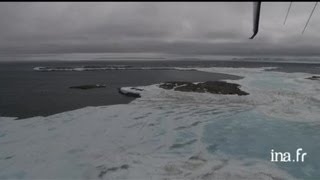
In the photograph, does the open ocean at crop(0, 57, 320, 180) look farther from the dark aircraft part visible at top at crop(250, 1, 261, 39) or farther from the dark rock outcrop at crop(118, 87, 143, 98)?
the dark aircraft part visible at top at crop(250, 1, 261, 39)

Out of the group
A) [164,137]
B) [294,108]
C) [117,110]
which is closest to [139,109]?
[117,110]

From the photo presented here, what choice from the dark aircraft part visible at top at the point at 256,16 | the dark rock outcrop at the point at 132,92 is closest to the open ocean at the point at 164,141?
the dark rock outcrop at the point at 132,92

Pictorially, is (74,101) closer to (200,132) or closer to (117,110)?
(117,110)

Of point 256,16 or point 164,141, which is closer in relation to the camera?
point 256,16

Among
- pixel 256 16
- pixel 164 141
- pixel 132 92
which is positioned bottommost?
pixel 164 141

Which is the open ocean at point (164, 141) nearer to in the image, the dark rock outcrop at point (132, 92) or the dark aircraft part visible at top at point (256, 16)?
the dark rock outcrop at point (132, 92)

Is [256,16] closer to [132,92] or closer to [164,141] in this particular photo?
[164,141]

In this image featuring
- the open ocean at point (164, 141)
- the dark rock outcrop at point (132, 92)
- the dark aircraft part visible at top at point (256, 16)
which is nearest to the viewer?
the dark aircraft part visible at top at point (256, 16)

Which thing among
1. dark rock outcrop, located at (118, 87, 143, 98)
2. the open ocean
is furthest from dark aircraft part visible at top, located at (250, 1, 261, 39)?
dark rock outcrop, located at (118, 87, 143, 98)

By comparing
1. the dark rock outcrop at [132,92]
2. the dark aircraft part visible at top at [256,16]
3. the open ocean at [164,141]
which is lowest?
the open ocean at [164,141]

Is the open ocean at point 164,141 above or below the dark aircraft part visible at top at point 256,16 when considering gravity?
below

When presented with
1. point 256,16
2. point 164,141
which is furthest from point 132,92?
point 256,16
